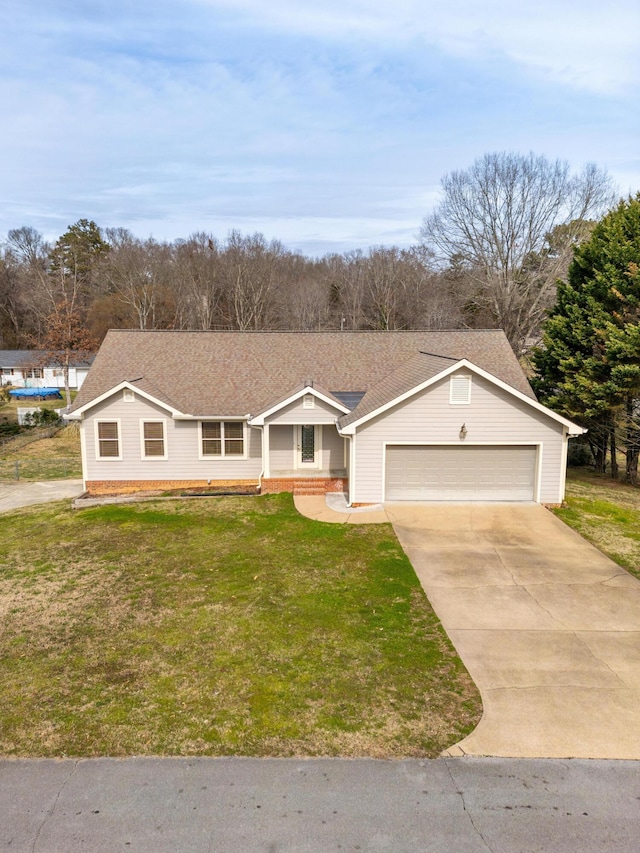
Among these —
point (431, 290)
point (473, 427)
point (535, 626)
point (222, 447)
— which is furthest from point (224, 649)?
point (431, 290)

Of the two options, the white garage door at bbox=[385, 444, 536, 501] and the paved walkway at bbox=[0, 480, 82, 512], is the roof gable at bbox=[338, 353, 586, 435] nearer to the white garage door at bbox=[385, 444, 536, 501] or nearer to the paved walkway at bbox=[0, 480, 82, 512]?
the white garage door at bbox=[385, 444, 536, 501]

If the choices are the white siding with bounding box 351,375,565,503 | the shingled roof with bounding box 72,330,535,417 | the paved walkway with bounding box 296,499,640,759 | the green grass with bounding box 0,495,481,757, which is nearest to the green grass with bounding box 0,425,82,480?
the shingled roof with bounding box 72,330,535,417

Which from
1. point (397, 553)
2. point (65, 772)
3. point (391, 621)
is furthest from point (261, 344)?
point (65, 772)

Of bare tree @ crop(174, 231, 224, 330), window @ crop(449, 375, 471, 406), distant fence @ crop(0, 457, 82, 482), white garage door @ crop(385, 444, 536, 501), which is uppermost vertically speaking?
bare tree @ crop(174, 231, 224, 330)

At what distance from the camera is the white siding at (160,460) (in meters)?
18.4

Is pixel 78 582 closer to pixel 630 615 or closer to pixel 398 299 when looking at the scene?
pixel 630 615

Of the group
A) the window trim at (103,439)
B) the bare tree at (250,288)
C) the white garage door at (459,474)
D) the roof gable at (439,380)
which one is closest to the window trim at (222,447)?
the window trim at (103,439)

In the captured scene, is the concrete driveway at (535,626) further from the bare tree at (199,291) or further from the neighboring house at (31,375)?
the neighboring house at (31,375)

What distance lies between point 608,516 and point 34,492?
19.2 meters

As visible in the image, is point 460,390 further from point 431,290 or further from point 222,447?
point 431,290

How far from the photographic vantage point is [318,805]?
5766 millimetres

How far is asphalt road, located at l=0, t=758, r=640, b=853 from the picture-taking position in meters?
5.35

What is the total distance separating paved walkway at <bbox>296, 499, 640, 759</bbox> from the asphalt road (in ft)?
1.68

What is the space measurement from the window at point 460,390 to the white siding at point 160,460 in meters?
6.87
